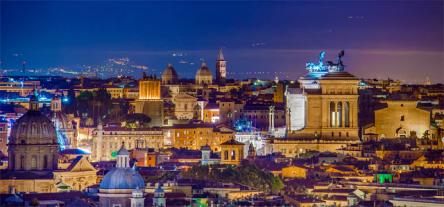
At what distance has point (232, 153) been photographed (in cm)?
9238

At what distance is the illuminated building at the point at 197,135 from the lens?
11275 cm

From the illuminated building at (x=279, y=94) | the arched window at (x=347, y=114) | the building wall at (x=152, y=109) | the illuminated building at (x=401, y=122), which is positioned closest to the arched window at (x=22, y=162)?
the arched window at (x=347, y=114)

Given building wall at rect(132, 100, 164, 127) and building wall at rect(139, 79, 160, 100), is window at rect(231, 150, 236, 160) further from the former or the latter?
building wall at rect(139, 79, 160, 100)

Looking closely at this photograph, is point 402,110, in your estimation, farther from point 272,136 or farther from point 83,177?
point 83,177

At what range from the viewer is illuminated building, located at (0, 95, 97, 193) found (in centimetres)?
8625

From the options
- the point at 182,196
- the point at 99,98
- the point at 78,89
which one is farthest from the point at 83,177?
the point at 78,89

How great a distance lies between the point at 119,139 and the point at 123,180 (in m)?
39.2

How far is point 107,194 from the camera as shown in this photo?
7244cm

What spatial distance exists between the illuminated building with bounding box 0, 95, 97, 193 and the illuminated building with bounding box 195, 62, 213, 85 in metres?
71.8

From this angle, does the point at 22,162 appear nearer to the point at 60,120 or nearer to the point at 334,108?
the point at 334,108

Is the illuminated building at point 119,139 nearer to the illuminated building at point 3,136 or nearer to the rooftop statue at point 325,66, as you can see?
the illuminated building at point 3,136

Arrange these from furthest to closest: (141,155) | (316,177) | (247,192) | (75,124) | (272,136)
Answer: (75,124)
(272,136)
(141,155)
(316,177)
(247,192)

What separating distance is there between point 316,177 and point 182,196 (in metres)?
11.5

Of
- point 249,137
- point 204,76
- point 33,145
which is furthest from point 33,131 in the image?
point 204,76
